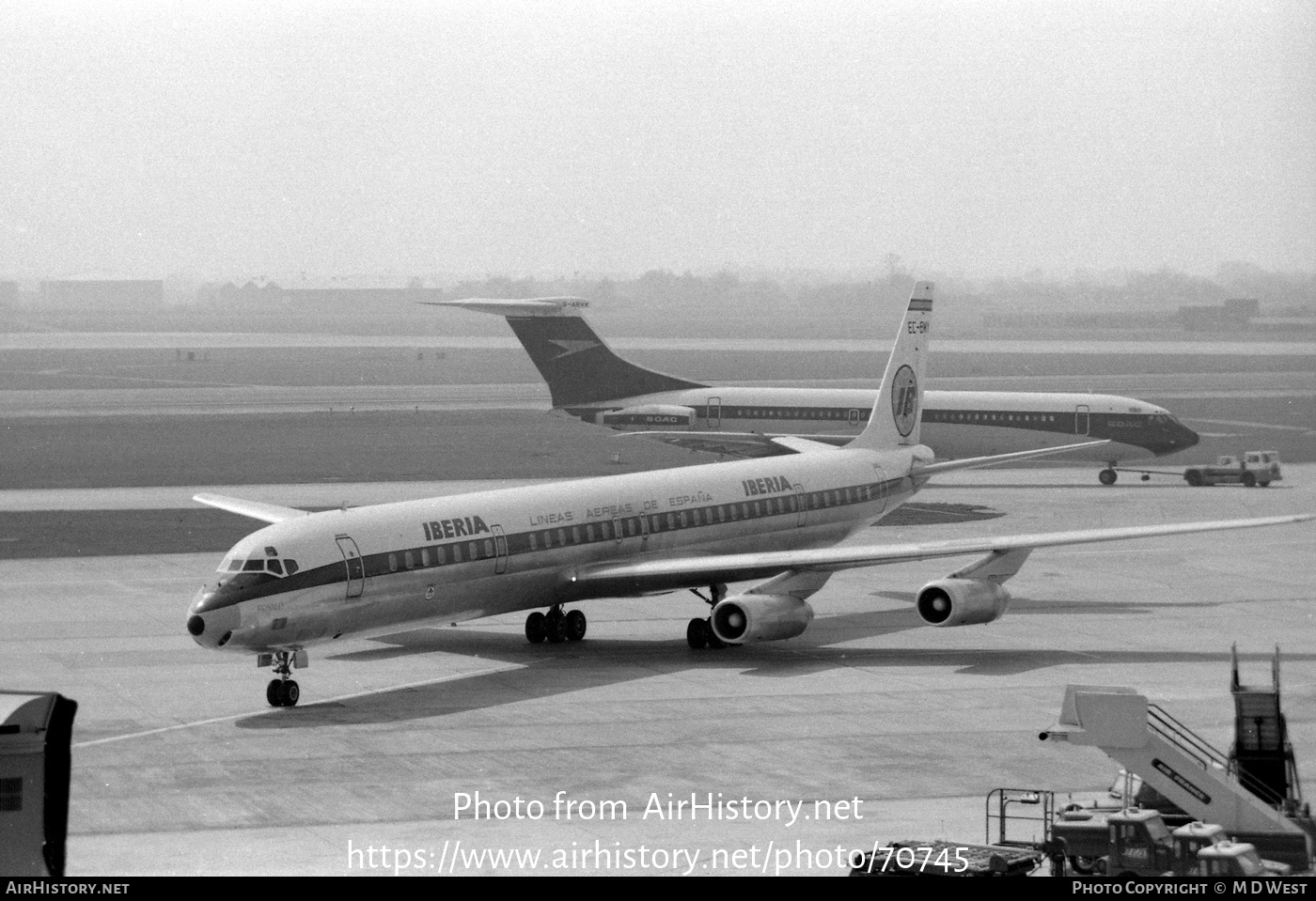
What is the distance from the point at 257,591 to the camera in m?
33.0

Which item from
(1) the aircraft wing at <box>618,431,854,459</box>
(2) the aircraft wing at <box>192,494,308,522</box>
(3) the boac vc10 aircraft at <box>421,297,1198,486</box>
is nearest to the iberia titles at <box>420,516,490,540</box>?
(2) the aircraft wing at <box>192,494,308,522</box>

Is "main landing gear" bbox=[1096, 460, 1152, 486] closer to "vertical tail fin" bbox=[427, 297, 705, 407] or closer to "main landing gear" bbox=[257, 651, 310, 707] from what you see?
"vertical tail fin" bbox=[427, 297, 705, 407]

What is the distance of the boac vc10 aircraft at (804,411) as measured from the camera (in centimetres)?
7712

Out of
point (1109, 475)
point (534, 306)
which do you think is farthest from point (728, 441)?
point (1109, 475)

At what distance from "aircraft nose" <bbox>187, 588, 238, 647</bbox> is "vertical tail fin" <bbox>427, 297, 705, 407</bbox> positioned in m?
44.4

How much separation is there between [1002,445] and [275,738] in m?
51.0

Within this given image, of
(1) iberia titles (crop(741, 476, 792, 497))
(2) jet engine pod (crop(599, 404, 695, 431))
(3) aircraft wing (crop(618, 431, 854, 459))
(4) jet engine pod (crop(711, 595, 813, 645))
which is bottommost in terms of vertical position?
(4) jet engine pod (crop(711, 595, 813, 645))

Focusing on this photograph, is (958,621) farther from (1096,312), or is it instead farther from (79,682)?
(1096,312)

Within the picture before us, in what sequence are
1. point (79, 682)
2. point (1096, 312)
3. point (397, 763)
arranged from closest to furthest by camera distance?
point (397, 763), point (79, 682), point (1096, 312)

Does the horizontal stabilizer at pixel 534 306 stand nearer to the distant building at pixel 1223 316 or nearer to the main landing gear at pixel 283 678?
the main landing gear at pixel 283 678

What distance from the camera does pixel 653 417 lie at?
78.4 meters

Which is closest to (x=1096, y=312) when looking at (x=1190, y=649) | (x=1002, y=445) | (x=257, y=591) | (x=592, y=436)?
(x=592, y=436)

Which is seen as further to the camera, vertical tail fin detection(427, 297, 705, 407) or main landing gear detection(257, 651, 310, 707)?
vertical tail fin detection(427, 297, 705, 407)

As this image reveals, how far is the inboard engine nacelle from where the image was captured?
257ft
